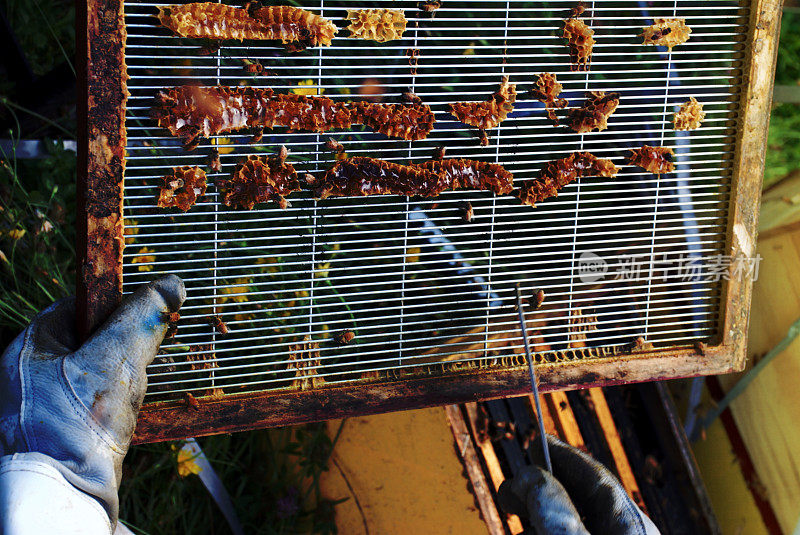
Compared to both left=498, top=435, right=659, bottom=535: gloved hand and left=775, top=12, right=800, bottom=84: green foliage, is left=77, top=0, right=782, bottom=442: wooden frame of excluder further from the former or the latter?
left=775, top=12, right=800, bottom=84: green foliage

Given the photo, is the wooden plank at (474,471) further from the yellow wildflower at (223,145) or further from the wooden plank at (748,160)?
the yellow wildflower at (223,145)

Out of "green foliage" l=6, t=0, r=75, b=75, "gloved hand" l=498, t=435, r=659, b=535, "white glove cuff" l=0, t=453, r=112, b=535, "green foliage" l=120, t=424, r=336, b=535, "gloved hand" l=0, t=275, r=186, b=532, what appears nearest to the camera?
"white glove cuff" l=0, t=453, r=112, b=535

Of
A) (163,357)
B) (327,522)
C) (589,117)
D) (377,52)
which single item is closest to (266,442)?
(327,522)

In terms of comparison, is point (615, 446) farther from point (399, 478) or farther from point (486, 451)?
point (399, 478)

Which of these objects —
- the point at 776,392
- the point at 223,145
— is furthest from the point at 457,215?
the point at 776,392

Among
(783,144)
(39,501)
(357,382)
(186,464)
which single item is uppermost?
(783,144)

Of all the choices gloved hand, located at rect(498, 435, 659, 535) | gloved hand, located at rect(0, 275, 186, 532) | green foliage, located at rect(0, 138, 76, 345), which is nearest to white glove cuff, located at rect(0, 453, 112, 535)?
gloved hand, located at rect(0, 275, 186, 532)
